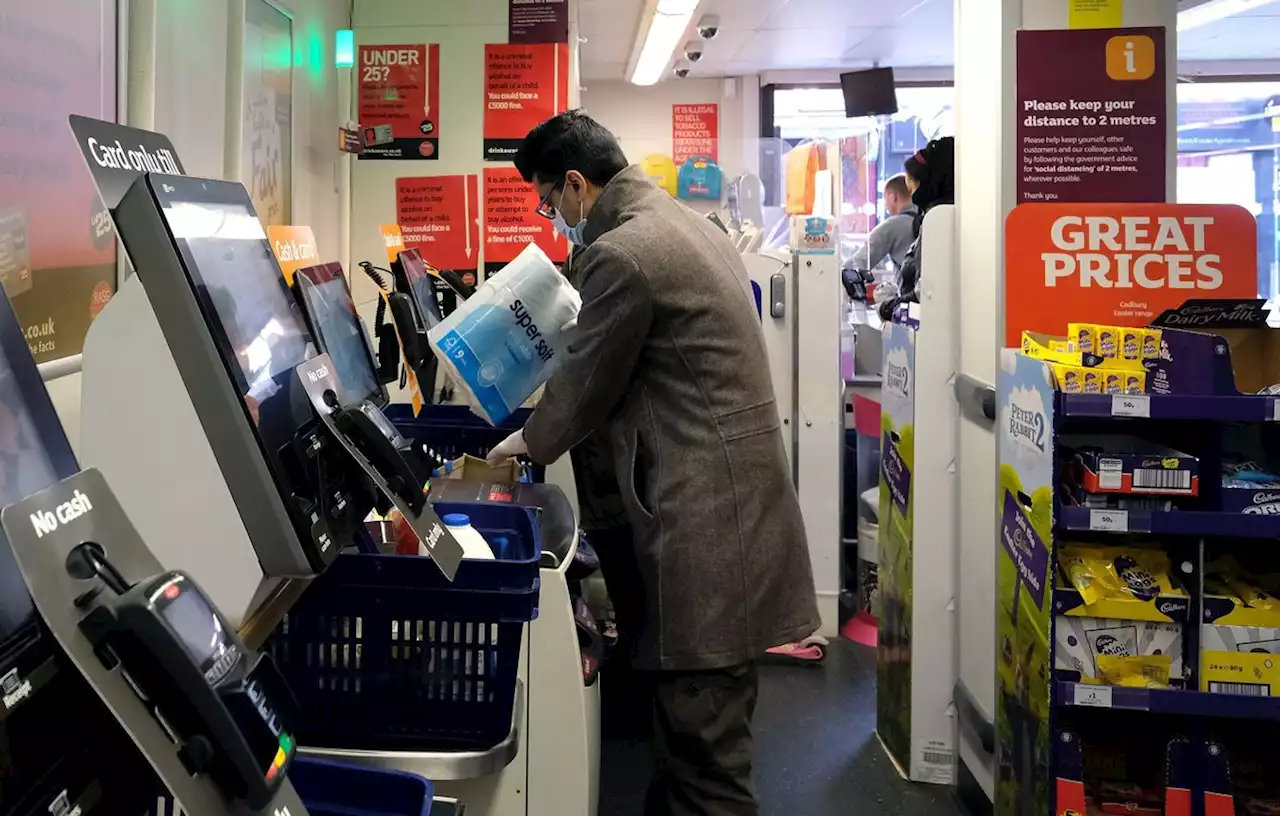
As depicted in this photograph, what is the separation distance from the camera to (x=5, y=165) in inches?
58.0

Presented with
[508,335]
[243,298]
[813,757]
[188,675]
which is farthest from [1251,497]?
[188,675]

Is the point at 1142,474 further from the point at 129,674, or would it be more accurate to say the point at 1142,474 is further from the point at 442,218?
the point at 442,218

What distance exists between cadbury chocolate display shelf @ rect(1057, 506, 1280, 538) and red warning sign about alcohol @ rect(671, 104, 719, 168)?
6706 millimetres

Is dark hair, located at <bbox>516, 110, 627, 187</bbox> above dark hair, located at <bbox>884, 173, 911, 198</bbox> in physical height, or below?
below

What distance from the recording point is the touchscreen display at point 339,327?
1597 millimetres

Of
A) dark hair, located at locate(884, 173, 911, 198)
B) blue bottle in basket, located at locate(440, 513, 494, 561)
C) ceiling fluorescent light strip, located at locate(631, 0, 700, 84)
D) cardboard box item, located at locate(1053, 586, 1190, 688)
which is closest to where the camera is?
blue bottle in basket, located at locate(440, 513, 494, 561)

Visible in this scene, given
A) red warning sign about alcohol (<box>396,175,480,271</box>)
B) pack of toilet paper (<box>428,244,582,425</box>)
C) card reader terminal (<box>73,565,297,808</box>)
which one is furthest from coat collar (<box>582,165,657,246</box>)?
red warning sign about alcohol (<box>396,175,480,271</box>)

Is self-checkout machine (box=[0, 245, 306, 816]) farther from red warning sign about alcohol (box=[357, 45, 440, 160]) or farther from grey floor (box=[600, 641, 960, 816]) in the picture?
red warning sign about alcohol (box=[357, 45, 440, 160])

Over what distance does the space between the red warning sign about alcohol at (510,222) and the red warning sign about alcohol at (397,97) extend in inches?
12.1

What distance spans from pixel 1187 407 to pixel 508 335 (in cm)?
138

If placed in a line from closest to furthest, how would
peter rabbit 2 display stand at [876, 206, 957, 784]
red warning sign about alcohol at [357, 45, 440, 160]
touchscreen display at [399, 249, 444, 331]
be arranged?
touchscreen display at [399, 249, 444, 331] → peter rabbit 2 display stand at [876, 206, 957, 784] → red warning sign about alcohol at [357, 45, 440, 160]

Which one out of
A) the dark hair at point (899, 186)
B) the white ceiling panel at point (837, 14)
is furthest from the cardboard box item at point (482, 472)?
the dark hair at point (899, 186)

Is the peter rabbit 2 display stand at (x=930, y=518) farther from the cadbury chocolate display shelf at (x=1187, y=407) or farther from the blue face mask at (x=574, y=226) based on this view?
the blue face mask at (x=574, y=226)

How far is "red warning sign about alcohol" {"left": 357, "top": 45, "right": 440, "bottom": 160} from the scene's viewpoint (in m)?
3.70
